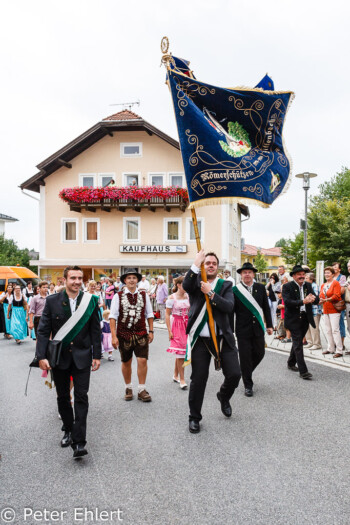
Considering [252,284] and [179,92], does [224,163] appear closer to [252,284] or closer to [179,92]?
[179,92]

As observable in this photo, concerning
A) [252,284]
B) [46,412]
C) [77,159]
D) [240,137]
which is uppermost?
[77,159]

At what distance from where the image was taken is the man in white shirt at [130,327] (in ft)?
19.4

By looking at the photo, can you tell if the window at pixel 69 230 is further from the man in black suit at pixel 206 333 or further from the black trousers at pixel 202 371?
the black trousers at pixel 202 371

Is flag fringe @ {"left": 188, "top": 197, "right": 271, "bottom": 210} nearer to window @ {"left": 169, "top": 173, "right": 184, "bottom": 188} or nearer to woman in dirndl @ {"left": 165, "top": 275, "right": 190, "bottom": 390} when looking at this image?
woman in dirndl @ {"left": 165, "top": 275, "right": 190, "bottom": 390}

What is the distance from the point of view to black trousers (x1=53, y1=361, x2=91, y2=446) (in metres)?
4.04

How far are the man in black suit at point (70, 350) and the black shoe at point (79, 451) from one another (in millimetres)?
205

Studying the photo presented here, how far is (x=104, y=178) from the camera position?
27.8 m

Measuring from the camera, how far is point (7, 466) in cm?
381

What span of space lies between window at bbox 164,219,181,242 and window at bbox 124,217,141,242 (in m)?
1.93

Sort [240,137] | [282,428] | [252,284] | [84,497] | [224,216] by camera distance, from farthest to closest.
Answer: [224,216], [252,284], [240,137], [282,428], [84,497]

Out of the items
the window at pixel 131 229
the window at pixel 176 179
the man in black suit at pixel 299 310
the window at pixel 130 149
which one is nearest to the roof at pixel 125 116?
the window at pixel 130 149

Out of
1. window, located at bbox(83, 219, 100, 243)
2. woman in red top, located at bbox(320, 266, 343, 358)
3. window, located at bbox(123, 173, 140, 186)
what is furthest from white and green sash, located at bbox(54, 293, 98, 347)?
window, located at bbox(83, 219, 100, 243)

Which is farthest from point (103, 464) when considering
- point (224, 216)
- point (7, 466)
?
point (224, 216)

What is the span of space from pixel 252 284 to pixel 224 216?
2034cm
